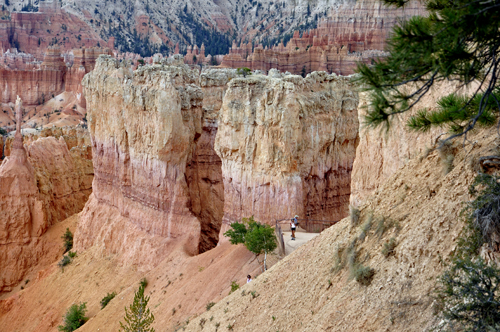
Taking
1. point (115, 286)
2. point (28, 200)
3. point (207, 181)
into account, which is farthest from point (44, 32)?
point (115, 286)

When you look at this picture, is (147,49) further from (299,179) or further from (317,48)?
(299,179)

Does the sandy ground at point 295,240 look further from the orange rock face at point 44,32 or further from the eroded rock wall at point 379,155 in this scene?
the orange rock face at point 44,32

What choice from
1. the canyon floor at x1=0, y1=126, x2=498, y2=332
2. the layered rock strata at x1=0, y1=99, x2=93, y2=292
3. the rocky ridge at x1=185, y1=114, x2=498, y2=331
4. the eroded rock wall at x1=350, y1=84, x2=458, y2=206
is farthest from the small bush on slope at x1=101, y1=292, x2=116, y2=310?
the eroded rock wall at x1=350, y1=84, x2=458, y2=206

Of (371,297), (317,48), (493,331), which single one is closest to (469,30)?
(493,331)

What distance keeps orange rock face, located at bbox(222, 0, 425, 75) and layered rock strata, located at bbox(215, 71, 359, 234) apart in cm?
3684

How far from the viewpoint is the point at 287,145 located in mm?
21188

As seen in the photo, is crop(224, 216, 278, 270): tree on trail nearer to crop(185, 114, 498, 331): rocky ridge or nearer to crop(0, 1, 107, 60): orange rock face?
crop(185, 114, 498, 331): rocky ridge

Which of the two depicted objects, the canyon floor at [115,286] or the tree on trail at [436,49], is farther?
the canyon floor at [115,286]

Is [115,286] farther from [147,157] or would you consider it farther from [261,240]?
[261,240]

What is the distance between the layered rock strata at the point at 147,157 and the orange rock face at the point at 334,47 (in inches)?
1436

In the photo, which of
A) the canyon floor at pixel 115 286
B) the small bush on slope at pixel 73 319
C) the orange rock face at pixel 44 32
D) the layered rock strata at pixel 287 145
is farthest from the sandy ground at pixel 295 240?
the orange rock face at pixel 44 32

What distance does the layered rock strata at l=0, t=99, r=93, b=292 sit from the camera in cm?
3291

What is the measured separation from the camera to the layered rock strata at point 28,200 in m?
32.9

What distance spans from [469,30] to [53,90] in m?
85.2
